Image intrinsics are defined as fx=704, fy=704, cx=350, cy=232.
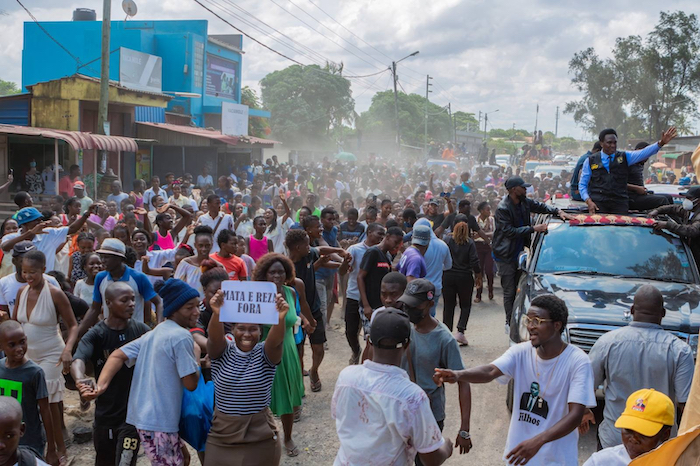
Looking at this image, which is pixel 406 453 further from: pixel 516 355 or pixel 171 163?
pixel 171 163

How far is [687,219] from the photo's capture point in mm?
8547

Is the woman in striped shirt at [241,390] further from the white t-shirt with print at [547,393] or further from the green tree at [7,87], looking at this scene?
the green tree at [7,87]

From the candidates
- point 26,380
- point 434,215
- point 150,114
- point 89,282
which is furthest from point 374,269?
point 150,114

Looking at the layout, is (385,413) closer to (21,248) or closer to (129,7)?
(21,248)

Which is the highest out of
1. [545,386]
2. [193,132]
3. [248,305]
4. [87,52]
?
[87,52]

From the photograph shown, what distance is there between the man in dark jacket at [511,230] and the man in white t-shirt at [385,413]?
579 centimetres

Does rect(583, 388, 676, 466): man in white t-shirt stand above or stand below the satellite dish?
below

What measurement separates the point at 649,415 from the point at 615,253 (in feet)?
15.5

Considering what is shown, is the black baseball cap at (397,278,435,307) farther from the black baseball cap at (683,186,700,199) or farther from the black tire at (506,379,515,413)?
the black baseball cap at (683,186,700,199)

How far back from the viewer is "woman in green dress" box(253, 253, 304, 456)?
19.2ft

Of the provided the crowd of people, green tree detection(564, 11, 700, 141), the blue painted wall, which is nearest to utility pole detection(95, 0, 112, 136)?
the crowd of people

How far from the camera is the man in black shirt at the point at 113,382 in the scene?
15.4ft

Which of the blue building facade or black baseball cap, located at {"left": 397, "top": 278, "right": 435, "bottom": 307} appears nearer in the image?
black baseball cap, located at {"left": 397, "top": 278, "right": 435, "bottom": 307}

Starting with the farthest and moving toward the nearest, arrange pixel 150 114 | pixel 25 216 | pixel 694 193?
pixel 150 114, pixel 694 193, pixel 25 216
